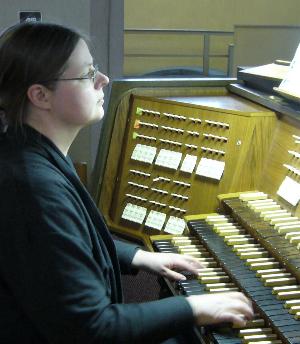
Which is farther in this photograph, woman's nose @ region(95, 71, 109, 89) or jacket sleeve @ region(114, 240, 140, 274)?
jacket sleeve @ region(114, 240, 140, 274)

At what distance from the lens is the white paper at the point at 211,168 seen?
2160 mm

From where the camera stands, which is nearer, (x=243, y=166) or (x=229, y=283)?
(x=229, y=283)

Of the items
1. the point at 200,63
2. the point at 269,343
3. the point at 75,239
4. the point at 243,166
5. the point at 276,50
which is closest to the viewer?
the point at 75,239

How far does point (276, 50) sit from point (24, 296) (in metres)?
6.23

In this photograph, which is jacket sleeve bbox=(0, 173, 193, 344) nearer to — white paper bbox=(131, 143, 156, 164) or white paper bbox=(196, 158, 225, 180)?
white paper bbox=(196, 158, 225, 180)

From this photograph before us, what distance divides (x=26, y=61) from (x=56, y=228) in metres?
0.38

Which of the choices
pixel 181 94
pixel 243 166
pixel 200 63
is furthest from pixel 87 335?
pixel 200 63

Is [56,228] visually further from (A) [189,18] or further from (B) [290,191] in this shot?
(A) [189,18]

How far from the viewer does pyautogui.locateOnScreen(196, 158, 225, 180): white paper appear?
2160mm

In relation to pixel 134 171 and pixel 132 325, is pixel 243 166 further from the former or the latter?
pixel 132 325

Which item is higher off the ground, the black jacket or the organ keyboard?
the black jacket

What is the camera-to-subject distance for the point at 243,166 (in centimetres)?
212

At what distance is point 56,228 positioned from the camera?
1.13 meters

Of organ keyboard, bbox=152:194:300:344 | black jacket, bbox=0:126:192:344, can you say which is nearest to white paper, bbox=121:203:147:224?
organ keyboard, bbox=152:194:300:344
